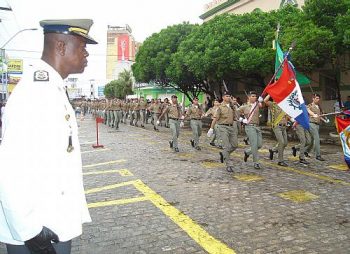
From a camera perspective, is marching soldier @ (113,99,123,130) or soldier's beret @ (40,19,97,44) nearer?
soldier's beret @ (40,19,97,44)

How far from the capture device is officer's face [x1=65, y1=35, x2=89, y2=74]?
2.14m

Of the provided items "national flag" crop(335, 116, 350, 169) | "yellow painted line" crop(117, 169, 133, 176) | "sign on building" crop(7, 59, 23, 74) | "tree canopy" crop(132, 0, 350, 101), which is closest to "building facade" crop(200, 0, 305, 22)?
"tree canopy" crop(132, 0, 350, 101)

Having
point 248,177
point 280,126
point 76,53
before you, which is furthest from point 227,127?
point 76,53

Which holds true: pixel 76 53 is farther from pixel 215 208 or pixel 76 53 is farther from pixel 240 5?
pixel 240 5

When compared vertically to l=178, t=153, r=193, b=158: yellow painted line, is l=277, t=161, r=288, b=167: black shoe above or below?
above

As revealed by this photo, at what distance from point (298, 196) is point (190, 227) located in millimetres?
2536

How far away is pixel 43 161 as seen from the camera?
1.81m

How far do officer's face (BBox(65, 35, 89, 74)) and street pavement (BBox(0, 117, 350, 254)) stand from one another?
106 inches

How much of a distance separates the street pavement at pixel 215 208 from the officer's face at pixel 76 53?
8.81 ft

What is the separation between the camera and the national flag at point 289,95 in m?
8.48

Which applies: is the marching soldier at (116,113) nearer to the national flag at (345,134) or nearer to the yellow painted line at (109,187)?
the yellow painted line at (109,187)

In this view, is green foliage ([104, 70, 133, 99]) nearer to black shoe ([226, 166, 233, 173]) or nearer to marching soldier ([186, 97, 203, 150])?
marching soldier ([186, 97, 203, 150])

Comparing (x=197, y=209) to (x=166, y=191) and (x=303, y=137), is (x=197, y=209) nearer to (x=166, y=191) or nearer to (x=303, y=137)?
(x=166, y=191)

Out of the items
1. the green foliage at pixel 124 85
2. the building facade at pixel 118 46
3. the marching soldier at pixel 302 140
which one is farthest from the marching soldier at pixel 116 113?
the building facade at pixel 118 46
